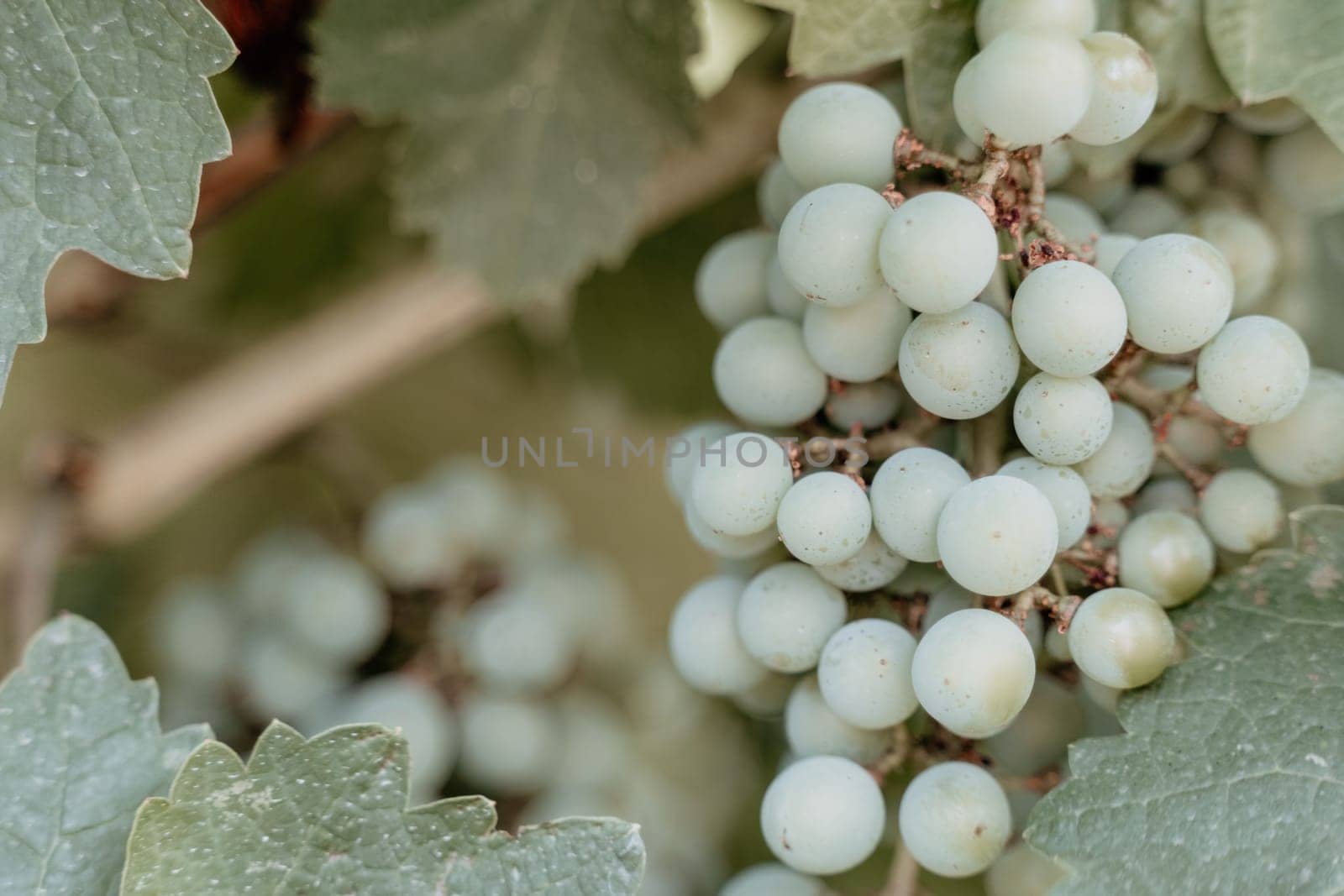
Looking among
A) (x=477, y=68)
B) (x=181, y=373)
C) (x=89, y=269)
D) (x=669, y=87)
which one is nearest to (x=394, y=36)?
(x=477, y=68)

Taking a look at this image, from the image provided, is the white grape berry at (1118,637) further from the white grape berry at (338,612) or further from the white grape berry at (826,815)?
the white grape berry at (338,612)

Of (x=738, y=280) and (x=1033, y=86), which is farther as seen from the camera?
(x=738, y=280)

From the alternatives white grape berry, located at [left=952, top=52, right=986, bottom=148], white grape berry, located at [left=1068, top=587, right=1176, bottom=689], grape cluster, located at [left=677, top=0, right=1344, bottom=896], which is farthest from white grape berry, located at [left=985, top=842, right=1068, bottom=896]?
white grape berry, located at [left=952, top=52, right=986, bottom=148]

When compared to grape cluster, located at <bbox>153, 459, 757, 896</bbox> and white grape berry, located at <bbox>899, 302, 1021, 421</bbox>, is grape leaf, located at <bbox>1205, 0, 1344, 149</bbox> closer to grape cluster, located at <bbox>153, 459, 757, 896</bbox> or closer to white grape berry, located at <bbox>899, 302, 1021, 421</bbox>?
white grape berry, located at <bbox>899, 302, 1021, 421</bbox>

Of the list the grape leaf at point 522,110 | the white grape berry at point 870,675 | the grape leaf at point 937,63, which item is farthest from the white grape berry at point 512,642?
the grape leaf at point 937,63

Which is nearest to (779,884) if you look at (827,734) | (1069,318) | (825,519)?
(827,734)

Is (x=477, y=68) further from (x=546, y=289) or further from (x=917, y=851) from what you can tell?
(x=917, y=851)

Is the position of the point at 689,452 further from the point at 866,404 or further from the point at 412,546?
the point at 412,546
